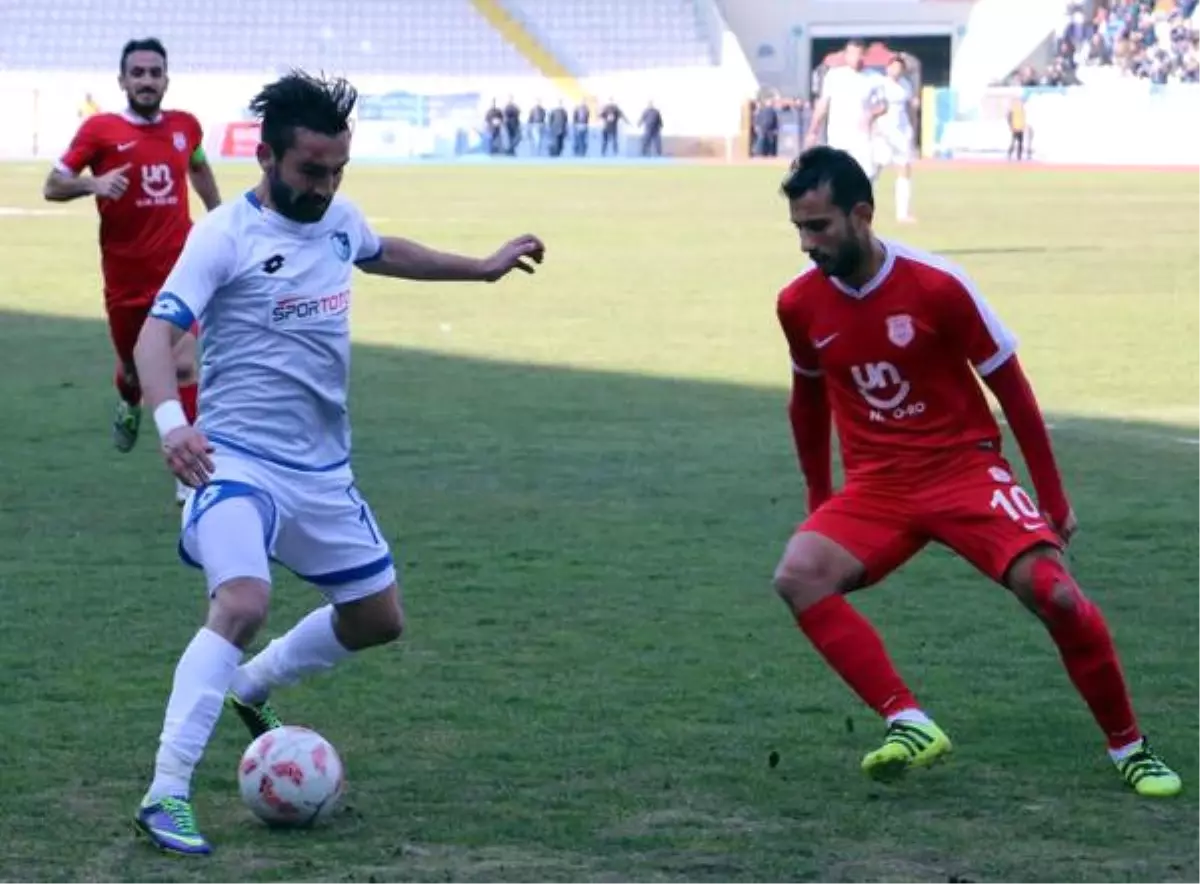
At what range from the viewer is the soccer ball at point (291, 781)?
18.2ft

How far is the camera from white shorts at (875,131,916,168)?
2738cm

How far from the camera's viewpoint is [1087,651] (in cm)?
603

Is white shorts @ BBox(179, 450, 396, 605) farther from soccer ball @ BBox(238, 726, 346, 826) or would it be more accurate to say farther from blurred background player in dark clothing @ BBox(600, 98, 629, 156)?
blurred background player in dark clothing @ BBox(600, 98, 629, 156)

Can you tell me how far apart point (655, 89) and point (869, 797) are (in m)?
60.8

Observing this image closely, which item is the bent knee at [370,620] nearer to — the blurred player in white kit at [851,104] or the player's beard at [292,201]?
the player's beard at [292,201]

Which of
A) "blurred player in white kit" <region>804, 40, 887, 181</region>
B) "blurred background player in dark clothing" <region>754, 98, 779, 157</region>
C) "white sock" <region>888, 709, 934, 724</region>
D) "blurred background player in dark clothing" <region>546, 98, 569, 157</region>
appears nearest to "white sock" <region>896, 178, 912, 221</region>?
"blurred player in white kit" <region>804, 40, 887, 181</region>

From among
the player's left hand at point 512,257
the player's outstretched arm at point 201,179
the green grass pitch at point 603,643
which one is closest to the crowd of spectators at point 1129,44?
the green grass pitch at point 603,643

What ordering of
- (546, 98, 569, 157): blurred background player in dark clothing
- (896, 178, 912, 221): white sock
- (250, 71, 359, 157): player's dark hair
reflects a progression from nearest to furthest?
(250, 71, 359, 157): player's dark hair → (896, 178, 912, 221): white sock → (546, 98, 569, 157): blurred background player in dark clothing

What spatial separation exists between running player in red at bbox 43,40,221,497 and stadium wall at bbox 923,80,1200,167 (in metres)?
43.5

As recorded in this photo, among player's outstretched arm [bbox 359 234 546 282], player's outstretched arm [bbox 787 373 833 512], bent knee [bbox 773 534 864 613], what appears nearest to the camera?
bent knee [bbox 773 534 864 613]

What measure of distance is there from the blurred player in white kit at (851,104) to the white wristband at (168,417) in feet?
69.1

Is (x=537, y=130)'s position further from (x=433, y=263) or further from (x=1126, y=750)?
(x=1126, y=750)

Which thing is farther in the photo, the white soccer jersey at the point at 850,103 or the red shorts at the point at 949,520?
the white soccer jersey at the point at 850,103

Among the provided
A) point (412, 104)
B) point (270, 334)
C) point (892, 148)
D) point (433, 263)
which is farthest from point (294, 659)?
point (412, 104)
